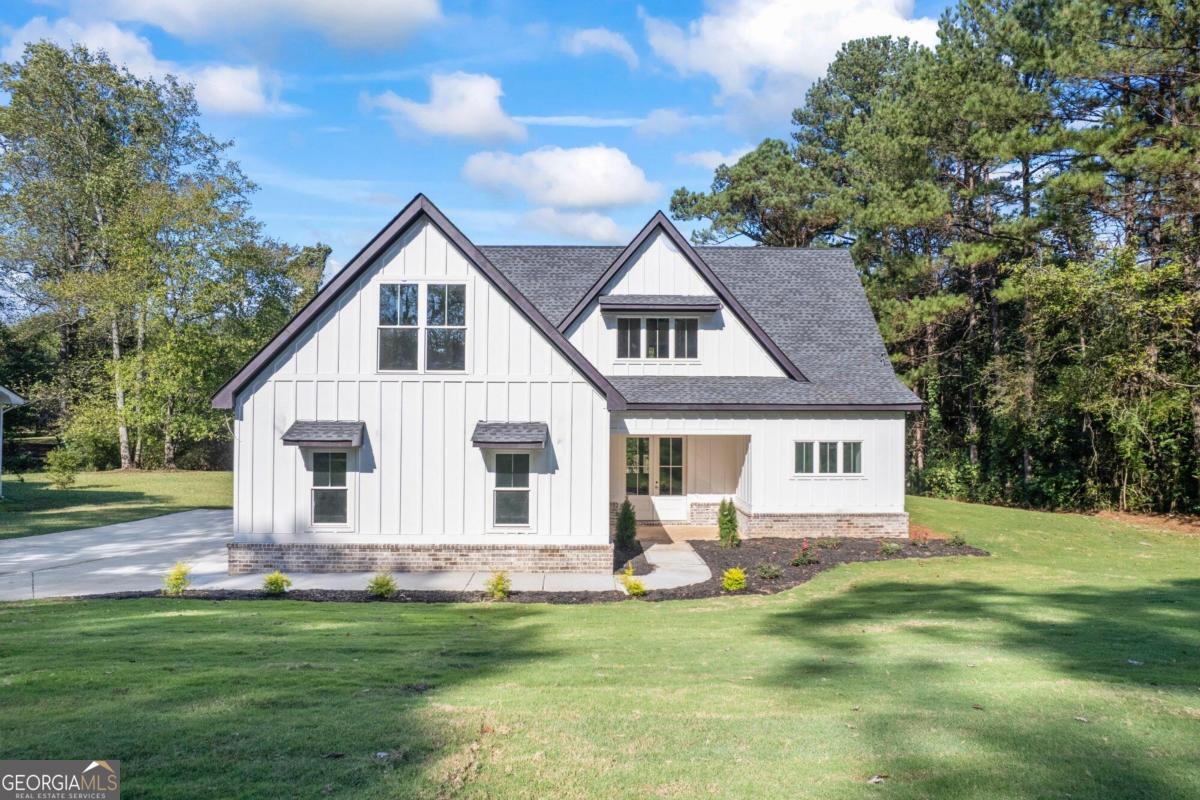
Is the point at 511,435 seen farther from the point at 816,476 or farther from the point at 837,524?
the point at 837,524

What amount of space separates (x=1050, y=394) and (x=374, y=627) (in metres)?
22.0

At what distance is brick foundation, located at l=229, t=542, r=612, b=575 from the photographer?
1434 cm

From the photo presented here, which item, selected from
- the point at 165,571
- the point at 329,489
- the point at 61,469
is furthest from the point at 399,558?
the point at 61,469

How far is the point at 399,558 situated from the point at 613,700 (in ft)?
30.0

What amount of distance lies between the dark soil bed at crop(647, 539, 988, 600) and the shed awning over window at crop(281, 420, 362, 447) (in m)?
6.28

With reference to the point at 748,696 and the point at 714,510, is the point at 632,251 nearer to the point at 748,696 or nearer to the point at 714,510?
the point at 714,510

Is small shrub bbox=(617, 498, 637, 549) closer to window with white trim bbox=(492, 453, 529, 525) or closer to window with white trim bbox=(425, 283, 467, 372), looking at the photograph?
window with white trim bbox=(492, 453, 529, 525)

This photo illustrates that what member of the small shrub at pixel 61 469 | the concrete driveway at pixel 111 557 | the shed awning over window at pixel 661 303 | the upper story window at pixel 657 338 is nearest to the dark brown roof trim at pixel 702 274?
the shed awning over window at pixel 661 303

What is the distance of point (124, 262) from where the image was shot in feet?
112

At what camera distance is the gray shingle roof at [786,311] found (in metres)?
19.0

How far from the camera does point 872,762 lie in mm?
4840

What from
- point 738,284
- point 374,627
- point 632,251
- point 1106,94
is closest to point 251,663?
point 374,627

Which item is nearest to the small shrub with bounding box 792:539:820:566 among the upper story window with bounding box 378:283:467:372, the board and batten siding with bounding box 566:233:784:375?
the board and batten siding with bounding box 566:233:784:375

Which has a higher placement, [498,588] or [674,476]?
[674,476]
